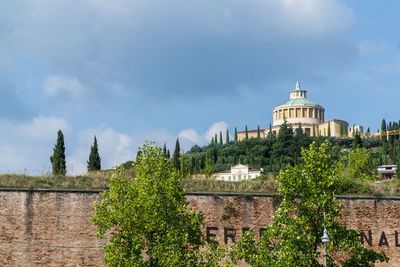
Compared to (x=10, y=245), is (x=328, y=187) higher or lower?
higher

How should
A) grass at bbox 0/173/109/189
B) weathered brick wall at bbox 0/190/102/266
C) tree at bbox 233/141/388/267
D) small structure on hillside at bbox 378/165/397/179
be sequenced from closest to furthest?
tree at bbox 233/141/388/267
weathered brick wall at bbox 0/190/102/266
grass at bbox 0/173/109/189
small structure on hillside at bbox 378/165/397/179

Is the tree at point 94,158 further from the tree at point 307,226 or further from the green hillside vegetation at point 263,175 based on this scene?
the tree at point 307,226

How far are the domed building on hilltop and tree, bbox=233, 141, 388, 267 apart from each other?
121m

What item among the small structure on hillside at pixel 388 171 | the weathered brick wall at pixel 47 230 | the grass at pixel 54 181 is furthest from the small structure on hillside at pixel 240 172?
the weathered brick wall at pixel 47 230

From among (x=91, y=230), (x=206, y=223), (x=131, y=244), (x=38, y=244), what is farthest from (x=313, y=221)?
(x=38, y=244)

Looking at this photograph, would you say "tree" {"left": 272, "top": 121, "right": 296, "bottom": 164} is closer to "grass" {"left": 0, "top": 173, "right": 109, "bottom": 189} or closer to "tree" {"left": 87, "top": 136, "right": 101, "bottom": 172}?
"tree" {"left": 87, "top": 136, "right": 101, "bottom": 172}

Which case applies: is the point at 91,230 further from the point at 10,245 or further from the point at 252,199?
the point at 252,199

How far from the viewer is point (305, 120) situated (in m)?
144

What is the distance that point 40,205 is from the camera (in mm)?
27344

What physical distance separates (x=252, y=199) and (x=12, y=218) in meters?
9.04

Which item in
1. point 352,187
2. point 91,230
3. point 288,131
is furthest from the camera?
point 288,131

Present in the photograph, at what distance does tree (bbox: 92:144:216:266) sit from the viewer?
834 inches

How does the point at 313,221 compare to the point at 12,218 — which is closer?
the point at 313,221

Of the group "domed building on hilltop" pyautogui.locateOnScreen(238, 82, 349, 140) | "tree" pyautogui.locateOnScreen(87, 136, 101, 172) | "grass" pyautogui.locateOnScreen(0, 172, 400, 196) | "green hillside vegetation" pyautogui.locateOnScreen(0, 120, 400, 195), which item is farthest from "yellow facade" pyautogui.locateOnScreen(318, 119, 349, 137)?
"grass" pyautogui.locateOnScreen(0, 172, 400, 196)
